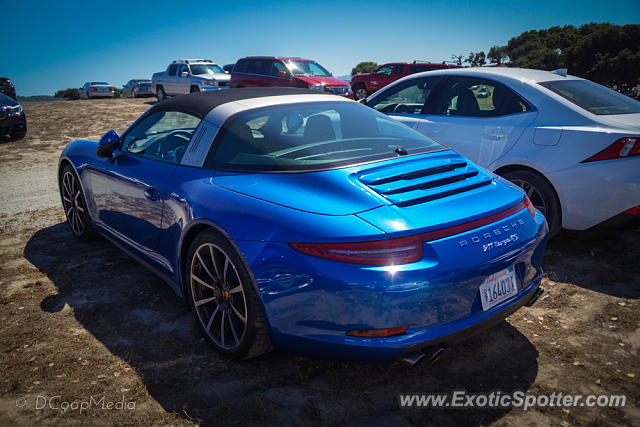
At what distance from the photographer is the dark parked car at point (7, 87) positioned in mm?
19359

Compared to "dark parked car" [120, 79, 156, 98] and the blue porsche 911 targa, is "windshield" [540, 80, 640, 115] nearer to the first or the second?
the blue porsche 911 targa

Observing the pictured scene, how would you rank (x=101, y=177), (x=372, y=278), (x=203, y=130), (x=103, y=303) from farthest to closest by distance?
(x=101, y=177) < (x=103, y=303) < (x=203, y=130) < (x=372, y=278)

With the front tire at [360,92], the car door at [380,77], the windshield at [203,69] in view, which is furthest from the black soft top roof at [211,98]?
the front tire at [360,92]

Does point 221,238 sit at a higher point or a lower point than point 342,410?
higher

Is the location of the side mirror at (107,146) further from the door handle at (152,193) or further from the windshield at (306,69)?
the windshield at (306,69)

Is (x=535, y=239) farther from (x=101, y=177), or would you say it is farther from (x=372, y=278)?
(x=101, y=177)

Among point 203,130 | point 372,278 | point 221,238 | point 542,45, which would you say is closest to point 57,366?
point 221,238

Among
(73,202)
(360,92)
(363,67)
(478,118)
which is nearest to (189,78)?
(360,92)

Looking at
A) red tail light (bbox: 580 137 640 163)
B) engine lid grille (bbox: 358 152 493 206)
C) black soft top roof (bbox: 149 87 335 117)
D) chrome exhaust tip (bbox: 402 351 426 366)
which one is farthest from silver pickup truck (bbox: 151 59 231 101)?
chrome exhaust tip (bbox: 402 351 426 366)

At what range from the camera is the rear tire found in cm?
398

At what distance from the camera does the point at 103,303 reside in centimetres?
342

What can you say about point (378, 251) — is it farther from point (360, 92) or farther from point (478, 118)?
point (360, 92)

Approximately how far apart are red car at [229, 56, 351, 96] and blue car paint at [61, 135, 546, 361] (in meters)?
12.0

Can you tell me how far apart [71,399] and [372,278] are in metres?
1.73
